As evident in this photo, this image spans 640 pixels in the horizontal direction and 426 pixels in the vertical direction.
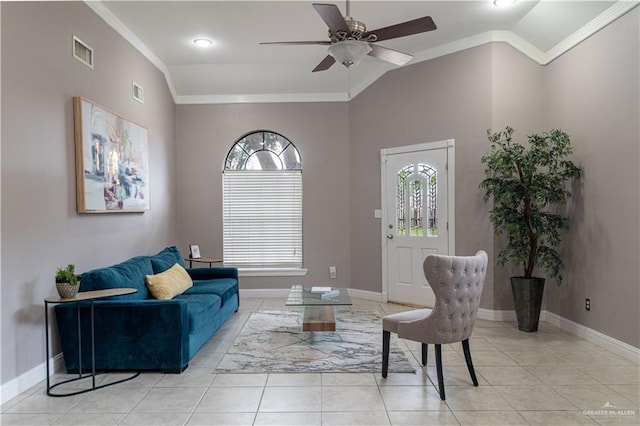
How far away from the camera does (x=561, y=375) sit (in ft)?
10.4

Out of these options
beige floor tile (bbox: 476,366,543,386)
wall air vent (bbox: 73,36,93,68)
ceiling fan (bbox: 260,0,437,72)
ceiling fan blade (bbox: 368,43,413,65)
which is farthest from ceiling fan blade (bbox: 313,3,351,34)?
beige floor tile (bbox: 476,366,543,386)

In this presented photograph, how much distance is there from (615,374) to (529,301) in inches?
43.5

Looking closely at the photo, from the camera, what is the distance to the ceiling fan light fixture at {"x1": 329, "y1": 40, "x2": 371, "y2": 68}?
2.94 meters

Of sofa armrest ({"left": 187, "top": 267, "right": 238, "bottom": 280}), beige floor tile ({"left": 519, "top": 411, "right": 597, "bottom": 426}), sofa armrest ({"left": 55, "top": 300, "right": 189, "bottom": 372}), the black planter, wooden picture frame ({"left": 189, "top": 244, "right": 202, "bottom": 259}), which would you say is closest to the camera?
beige floor tile ({"left": 519, "top": 411, "right": 597, "bottom": 426})

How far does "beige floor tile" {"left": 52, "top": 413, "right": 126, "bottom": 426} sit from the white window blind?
3.72m

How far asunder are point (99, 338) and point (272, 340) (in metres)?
1.55

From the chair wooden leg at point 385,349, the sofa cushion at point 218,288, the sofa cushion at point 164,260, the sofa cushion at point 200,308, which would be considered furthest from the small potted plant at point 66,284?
the chair wooden leg at point 385,349

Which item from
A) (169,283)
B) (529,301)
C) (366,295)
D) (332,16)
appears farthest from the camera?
(366,295)

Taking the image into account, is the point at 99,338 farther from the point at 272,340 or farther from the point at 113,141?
the point at 113,141

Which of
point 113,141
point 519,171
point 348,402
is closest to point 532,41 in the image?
point 519,171

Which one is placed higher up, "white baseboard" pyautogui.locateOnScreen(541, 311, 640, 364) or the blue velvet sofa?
the blue velvet sofa

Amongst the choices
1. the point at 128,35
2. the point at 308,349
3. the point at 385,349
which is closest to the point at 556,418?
the point at 385,349

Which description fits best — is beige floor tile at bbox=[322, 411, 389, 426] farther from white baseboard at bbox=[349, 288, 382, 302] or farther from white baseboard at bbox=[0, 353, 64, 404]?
white baseboard at bbox=[349, 288, 382, 302]

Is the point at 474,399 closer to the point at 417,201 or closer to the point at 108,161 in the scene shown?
the point at 417,201
